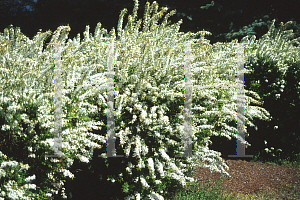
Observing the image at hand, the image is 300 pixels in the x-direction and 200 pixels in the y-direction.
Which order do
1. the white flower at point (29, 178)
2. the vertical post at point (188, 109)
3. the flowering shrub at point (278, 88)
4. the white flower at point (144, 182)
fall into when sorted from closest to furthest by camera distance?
the white flower at point (29, 178)
the white flower at point (144, 182)
the vertical post at point (188, 109)
the flowering shrub at point (278, 88)

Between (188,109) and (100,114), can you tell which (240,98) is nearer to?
(188,109)

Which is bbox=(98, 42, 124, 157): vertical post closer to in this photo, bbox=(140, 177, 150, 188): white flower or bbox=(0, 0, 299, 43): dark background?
bbox=(140, 177, 150, 188): white flower

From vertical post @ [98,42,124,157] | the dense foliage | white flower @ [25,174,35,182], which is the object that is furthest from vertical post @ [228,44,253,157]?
white flower @ [25,174,35,182]

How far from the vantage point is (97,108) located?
3.06 metres

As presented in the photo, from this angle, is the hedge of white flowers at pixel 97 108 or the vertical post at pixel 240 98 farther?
the vertical post at pixel 240 98

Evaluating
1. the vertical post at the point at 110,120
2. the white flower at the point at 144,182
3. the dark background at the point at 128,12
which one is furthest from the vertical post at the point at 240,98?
the dark background at the point at 128,12

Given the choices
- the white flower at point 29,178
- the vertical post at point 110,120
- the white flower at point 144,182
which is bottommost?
the white flower at point 144,182

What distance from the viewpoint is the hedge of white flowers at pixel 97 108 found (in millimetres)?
2539

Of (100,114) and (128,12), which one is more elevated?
(128,12)

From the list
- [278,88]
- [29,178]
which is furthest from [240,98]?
[29,178]

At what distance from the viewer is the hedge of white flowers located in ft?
8.33

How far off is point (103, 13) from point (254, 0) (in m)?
5.35

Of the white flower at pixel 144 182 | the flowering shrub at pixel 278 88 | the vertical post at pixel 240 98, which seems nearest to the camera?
the white flower at pixel 144 182

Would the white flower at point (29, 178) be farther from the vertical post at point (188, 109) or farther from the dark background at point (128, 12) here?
the dark background at point (128, 12)
